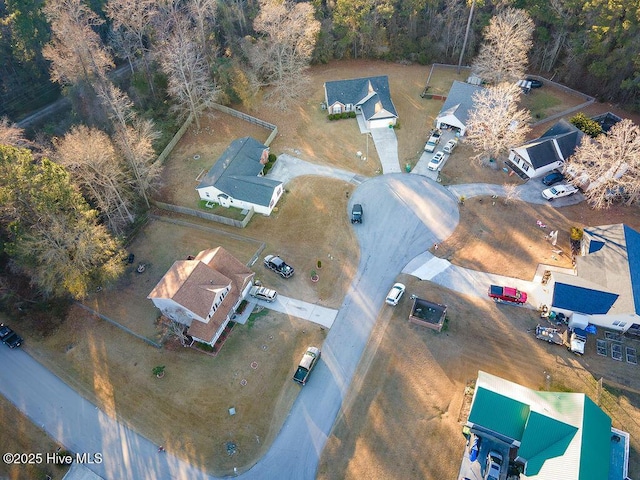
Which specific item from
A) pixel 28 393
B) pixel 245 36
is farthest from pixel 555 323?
pixel 245 36

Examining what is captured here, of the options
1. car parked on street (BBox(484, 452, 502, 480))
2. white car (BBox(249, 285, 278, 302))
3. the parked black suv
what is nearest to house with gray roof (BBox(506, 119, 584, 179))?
the parked black suv

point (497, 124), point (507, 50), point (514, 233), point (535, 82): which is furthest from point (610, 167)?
point (535, 82)

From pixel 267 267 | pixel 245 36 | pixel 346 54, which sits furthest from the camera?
pixel 346 54

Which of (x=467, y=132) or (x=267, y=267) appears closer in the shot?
(x=267, y=267)

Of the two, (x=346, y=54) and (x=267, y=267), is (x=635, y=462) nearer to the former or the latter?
(x=267, y=267)

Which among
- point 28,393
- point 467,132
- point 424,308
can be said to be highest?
point 467,132

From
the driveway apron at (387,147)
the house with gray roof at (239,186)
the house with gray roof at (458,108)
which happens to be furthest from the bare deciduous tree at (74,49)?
the house with gray roof at (458,108)

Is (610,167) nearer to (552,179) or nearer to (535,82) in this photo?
(552,179)

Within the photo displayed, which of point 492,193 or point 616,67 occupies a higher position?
point 616,67
